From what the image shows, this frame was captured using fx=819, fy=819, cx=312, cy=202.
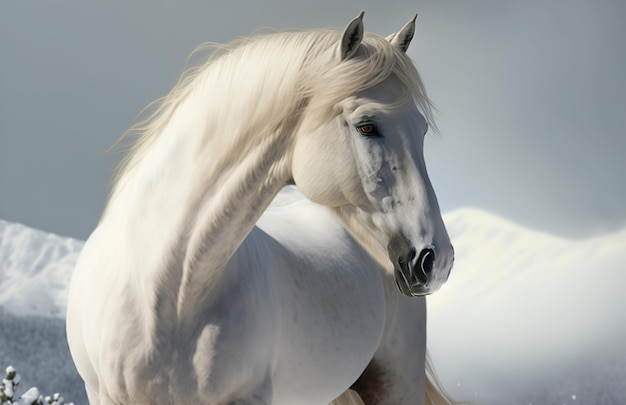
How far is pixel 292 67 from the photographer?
3.99ft

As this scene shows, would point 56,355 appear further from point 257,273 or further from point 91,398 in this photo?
point 257,273

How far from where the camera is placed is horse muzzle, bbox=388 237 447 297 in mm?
1123

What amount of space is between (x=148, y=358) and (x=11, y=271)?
9.29ft

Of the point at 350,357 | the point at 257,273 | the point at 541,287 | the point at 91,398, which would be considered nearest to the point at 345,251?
the point at 350,357

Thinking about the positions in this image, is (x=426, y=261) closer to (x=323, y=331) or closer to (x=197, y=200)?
(x=197, y=200)

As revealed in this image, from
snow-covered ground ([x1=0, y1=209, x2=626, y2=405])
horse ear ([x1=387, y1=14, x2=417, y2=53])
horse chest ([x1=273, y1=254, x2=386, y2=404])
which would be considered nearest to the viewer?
horse ear ([x1=387, y1=14, x2=417, y2=53])

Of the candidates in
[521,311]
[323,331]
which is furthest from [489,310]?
[323,331]

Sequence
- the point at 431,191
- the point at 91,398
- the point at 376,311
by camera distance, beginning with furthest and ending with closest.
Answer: the point at 376,311
the point at 91,398
the point at 431,191

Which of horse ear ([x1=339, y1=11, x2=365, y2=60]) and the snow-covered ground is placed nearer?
horse ear ([x1=339, y1=11, x2=365, y2=60])

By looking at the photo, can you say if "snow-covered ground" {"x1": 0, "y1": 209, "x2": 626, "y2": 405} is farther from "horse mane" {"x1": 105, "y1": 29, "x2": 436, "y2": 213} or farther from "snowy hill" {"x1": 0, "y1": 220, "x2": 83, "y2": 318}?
"horse mane" {"x1": 105, "y1": 29, "x2": 436, "y2": 213}

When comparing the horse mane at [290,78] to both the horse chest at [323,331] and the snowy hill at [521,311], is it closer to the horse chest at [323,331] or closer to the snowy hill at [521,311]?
the horse chest at [323,331]

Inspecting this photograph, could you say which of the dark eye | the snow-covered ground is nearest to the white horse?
the dark eye

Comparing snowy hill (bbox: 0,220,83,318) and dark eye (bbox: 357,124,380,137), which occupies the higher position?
dark eye (bbox: 357,124,380,137)

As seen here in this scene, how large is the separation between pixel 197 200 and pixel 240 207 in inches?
2.8
